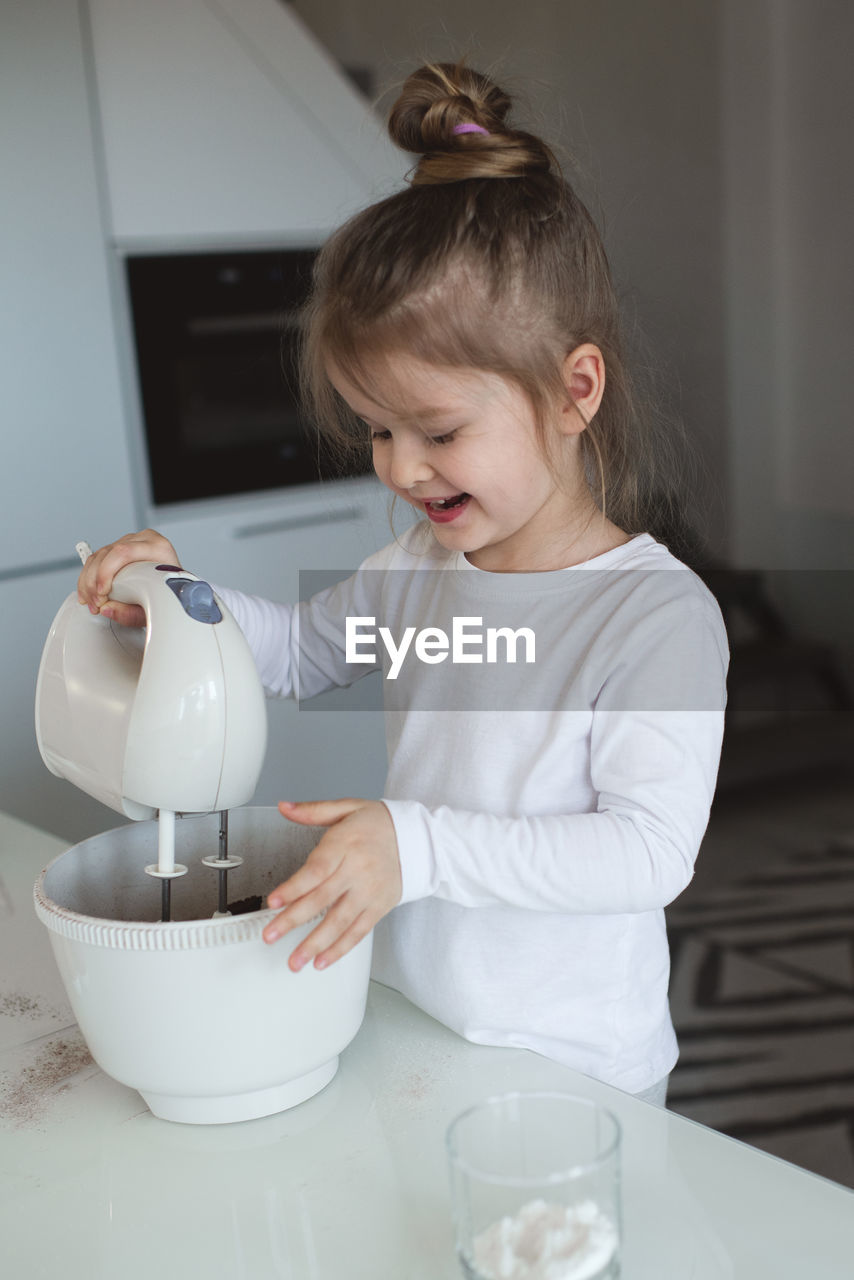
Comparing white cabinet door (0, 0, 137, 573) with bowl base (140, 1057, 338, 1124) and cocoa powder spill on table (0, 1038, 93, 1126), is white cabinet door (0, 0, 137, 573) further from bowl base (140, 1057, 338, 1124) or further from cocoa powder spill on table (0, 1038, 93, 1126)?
bowl base (140, 1057, 338, 1124)

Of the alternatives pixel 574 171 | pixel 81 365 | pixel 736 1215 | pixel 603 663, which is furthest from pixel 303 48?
pixel 736 1215

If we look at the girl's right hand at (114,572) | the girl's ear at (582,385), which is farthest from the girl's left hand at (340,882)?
the girl's ear at (582,385)

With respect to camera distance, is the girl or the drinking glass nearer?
the drinking glass

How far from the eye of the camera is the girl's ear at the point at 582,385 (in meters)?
0.90

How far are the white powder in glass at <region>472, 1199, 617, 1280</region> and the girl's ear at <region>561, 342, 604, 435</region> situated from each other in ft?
1.78

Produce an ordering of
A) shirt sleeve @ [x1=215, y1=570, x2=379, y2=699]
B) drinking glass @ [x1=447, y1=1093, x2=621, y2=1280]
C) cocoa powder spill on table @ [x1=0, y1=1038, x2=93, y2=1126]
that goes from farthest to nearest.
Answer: shirt sleeve @ [x1=215, y1=570, x2=379, y2=699] → cocoa powder spill on table @ [x1=0, y1=1038, x2=93, y2=1126] → drinking glass @ [x1=447, y1=1093, x2=621, y2=1280]

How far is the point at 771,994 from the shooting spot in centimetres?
231

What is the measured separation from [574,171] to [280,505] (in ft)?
4.87

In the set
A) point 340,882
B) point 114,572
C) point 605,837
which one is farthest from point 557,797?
point 114,572

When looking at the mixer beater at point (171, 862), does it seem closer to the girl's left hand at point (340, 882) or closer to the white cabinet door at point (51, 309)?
the girl's left hand at point (340, 882)

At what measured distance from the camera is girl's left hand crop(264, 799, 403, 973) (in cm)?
67

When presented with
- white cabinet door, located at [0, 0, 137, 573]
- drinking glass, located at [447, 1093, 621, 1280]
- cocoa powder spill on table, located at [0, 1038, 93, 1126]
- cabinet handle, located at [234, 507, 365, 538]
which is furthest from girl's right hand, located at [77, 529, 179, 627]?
cabinet handle, located at [234, 507, 365, 538]

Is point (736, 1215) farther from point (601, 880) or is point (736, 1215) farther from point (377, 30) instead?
point (377, 30)

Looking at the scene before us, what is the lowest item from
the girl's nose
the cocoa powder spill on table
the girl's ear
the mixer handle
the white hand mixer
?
the cocoa powder spill on table
